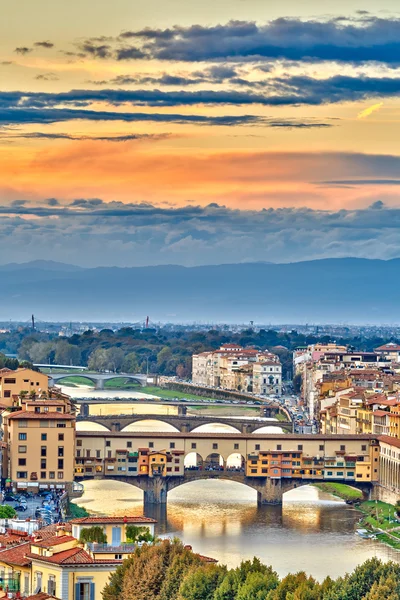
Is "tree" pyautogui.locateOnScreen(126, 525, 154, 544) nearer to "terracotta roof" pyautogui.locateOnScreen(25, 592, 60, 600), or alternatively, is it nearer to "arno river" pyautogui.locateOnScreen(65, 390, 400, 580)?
"terracotta roof" pyautogui.locateOnScreen(25, 592, 60, 600)

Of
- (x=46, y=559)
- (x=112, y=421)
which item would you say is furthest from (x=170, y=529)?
(x=112, y=421)

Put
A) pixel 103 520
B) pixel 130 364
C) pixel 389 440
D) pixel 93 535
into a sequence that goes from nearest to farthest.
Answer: pixel 93 535 < pixel 103 520 < pixel 389 440 < pixel 130 364

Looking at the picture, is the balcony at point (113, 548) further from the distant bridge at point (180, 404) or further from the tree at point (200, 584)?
the distant bridge at point (180, 404)

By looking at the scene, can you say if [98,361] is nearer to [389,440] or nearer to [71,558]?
[389,440]

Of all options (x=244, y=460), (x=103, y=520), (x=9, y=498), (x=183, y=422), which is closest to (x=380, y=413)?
(x=244, y=460)

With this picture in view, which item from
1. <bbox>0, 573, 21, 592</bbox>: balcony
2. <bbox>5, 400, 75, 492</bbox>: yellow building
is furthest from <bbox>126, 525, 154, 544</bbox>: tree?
<bbox>5, 400, 75, 492</bbox>: yellow building
